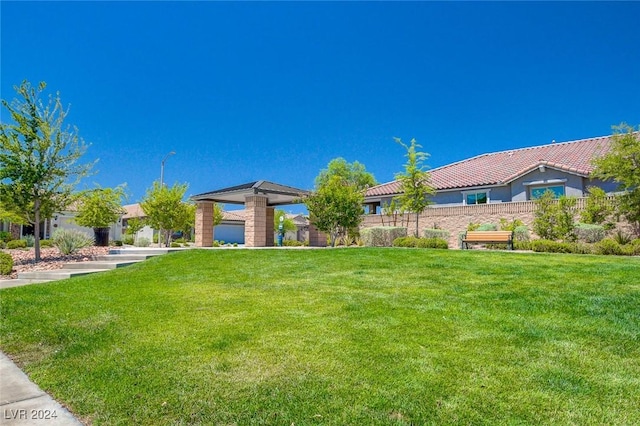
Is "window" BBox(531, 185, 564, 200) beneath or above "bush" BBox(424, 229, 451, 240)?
above

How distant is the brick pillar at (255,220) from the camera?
19.2m

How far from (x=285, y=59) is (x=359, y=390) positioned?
822 inches

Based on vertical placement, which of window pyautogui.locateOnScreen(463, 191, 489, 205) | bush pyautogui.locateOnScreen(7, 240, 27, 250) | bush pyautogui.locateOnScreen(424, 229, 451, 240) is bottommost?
bush pyautogui.locateOnScreen(7, 240, 27, 250)

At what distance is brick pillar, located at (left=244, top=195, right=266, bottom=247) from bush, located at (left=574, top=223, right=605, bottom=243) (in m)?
13.9

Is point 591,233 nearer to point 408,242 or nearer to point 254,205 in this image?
point 408,242

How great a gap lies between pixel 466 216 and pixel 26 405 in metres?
21.0

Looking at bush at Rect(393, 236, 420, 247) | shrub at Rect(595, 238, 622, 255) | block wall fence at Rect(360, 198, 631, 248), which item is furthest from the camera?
block wall fence at Rect(360, 198, 631, 248)

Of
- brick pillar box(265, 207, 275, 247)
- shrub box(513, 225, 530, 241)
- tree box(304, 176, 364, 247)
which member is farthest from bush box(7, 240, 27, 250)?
shrub box(513, 225, 530, 241)

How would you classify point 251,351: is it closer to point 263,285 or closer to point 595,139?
point 263,285

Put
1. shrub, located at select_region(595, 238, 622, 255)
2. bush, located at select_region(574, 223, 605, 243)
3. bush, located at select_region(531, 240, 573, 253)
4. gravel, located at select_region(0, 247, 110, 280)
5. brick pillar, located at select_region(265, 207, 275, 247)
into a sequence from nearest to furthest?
gravel, located at select_region(0, 247, 110, 280), shrub, located at select_region(595, 238, 622, 255), bush, located at select_region(531, 240, 573, 253), bush, located at select_region(574, 223, 605, 243), brick pillar, located at select_region(265, 207, 275, 247)

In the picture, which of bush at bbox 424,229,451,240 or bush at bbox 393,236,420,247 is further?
bush at bbox 424,229,451,240

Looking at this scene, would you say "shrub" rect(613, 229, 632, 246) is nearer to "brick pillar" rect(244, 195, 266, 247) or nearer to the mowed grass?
the mowed grass

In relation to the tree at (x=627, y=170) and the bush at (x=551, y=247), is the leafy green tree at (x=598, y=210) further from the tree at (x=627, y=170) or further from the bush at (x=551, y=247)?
the bush at (x=551, y=247)

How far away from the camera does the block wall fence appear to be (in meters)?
19.1
